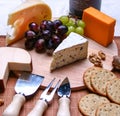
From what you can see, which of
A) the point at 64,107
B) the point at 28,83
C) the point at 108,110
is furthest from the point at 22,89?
the point at 108,110

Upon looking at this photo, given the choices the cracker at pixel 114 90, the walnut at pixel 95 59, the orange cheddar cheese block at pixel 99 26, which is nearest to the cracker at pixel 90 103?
the cracker at pixel 114 90

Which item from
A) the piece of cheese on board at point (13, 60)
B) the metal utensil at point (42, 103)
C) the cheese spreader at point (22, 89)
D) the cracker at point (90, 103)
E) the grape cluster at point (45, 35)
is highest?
the grape cluster at point (45, 35)

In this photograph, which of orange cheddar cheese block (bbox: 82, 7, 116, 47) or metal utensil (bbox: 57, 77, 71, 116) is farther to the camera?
orange cheddar cheese block (bbox: 82, 7, 116, 47)

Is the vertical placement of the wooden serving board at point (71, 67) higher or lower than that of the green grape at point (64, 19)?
lower

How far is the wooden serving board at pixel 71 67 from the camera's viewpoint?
1.05m

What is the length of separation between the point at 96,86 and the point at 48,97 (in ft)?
0.46

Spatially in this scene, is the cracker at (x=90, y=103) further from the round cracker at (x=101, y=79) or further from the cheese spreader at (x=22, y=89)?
the cheese spreader at (x=22, y=89)

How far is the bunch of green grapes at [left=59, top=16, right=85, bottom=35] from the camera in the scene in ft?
3.81

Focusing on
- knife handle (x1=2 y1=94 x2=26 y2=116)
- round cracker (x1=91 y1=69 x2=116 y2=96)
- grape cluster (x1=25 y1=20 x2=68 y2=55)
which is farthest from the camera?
grape cluster (x1=25 y1=20 x2=68 y2=55)

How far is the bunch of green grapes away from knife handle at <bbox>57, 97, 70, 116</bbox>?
279 mm

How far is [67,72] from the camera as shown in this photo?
1080 mm

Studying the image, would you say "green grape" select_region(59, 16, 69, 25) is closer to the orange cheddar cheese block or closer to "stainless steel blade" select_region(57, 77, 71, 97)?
the orange cheddar cheese block

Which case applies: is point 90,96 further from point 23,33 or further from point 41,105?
point 23,33

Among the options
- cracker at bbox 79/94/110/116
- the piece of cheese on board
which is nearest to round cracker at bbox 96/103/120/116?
cracker at bbox 79/94/110/116
